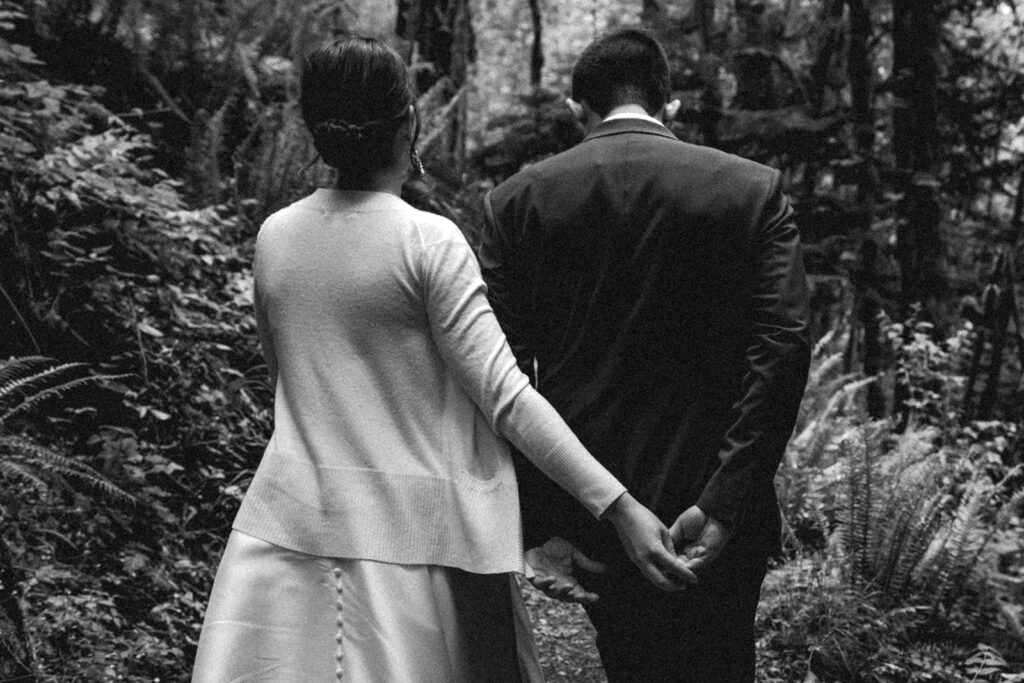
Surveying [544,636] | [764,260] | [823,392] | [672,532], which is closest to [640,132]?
[764,260]

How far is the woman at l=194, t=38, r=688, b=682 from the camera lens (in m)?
1.96

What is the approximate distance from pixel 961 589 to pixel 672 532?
3.25m

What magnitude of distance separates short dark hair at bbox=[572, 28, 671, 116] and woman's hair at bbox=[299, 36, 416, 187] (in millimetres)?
650

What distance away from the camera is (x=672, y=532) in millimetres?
2258

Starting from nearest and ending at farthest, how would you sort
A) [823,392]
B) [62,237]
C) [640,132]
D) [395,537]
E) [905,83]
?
[395,537] → [640,132] → [62,237] → [823,392] → [905,83]

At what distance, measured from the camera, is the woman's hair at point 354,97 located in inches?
79.4

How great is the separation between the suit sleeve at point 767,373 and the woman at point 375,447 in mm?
301

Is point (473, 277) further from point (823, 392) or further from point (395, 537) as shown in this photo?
point (823, 392)

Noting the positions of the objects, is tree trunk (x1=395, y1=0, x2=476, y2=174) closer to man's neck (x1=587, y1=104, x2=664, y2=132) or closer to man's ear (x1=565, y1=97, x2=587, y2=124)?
man's ear (x1=565, y1=97, x2=587, y2=124)

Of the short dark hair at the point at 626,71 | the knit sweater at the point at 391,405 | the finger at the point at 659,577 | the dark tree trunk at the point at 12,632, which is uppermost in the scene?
the short dark hair at the point at 626,71

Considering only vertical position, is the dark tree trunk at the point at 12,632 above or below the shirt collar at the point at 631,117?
below

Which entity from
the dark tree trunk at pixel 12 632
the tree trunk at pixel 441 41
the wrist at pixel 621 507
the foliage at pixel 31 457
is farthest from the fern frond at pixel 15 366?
the tree trunk at pixel 441 41

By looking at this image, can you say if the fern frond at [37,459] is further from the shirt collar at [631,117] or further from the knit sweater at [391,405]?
the shirt collar at [631,117]

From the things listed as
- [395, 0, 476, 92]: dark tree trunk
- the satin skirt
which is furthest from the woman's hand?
[395, 0, 476, 92]: dark tree trunk
